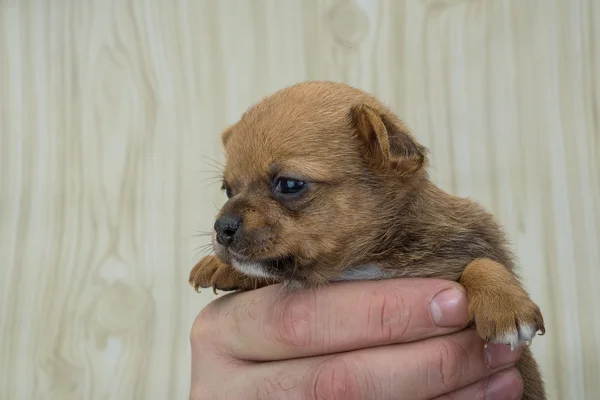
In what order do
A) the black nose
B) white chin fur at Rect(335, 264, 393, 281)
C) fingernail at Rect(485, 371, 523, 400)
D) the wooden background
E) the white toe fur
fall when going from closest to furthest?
1. the white toe fur
2. the black nose
3. fingernail at Rect(485, 371, 523, 400)
4. white chin fur at Rect(335, 264, 393, 281)
5. the wooden background

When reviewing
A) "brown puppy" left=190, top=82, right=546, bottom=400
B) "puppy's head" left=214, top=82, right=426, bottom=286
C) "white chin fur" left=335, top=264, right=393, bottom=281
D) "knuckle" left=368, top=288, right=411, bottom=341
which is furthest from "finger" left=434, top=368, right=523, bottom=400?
"puppy's head" left=214, top=82, right=426, bottom=286

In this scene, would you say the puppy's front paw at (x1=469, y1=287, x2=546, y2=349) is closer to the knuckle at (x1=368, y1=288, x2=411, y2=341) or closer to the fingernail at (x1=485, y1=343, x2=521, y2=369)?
the fingernail at (x1=485, y1=343, x2=521, y2=369)

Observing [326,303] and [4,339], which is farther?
[4,339]

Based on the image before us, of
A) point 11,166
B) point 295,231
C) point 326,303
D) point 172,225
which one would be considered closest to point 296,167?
point 295,231

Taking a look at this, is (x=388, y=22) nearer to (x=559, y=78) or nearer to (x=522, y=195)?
(x=559, y=78)

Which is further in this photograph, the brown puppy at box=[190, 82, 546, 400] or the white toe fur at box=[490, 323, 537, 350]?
the brown puppy at box=[190, 82, 546, 400]
